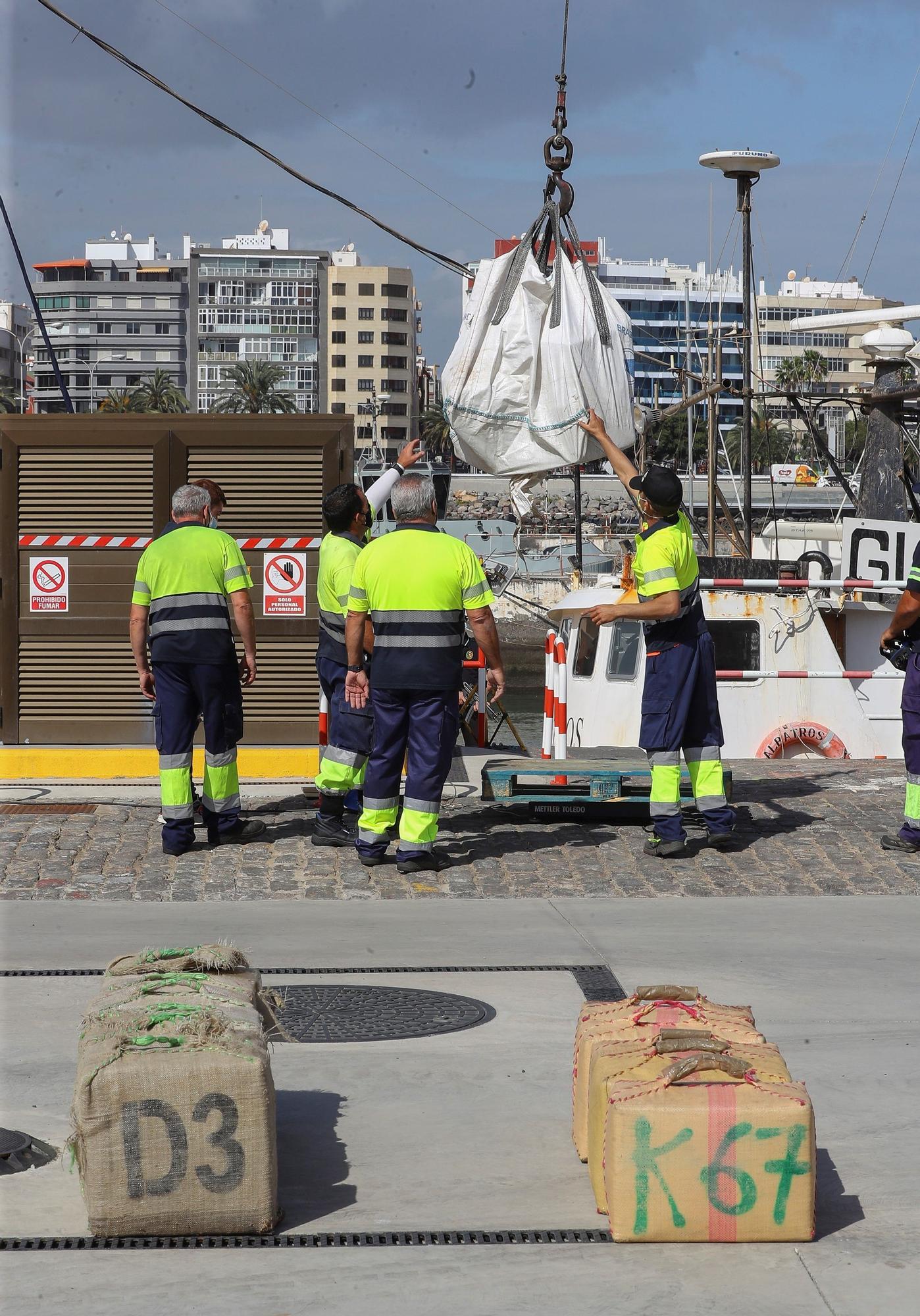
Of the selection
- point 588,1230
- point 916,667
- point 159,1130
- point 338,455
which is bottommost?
point 588,1230

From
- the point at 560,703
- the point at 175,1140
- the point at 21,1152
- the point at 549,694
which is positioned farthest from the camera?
the point at 549,694

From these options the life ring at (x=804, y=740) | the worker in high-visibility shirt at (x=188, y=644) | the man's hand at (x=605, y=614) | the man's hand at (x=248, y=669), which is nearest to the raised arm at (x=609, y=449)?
the man's hand at (x=605, y=614)

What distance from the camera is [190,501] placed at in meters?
8.48

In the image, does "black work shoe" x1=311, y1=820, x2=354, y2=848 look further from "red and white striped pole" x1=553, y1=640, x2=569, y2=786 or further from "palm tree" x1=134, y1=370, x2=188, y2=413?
"palm tree" x1=134, y1=370, x2=188, y2=413

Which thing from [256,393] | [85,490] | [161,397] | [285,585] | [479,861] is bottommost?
[479,861]

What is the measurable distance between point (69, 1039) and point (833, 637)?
1410 cm

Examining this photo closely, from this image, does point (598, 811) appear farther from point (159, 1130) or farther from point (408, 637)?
point (159, 1130)

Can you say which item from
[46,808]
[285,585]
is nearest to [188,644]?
A: [46,808]

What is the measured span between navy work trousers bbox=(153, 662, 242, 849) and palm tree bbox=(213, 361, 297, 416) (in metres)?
117

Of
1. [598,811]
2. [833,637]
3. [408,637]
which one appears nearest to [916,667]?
[598,811]

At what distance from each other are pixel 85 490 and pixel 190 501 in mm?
2517

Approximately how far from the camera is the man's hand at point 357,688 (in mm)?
8219

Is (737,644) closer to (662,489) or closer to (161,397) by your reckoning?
(662,489)

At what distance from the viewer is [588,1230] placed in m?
3.85
